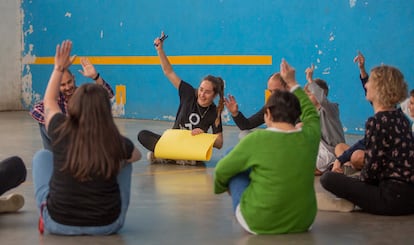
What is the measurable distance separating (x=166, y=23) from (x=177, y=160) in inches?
189

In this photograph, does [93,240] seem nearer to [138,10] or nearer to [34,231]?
→ [34,231]

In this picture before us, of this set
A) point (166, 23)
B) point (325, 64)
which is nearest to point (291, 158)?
point (325, 64)

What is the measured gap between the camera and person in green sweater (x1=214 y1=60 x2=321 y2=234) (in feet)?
12.0

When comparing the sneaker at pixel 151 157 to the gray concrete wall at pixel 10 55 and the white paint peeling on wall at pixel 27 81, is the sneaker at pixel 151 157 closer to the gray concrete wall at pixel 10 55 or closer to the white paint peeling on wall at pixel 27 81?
the white paint peeling on wall at pixel 27 81

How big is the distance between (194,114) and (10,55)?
751 cm

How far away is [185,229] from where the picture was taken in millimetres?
3986

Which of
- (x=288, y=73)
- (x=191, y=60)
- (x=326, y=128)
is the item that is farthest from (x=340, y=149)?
(x=191, y=60)

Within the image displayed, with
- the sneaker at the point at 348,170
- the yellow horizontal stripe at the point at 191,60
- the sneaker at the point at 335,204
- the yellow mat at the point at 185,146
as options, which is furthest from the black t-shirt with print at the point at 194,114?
the yellow horizontal stripe at the point at 191,60

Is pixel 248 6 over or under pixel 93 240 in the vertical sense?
over

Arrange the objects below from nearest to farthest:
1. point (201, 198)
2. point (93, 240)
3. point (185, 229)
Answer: point (93, 240) → point (185, 229) → point (201, 198)

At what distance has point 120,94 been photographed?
38.5 ft

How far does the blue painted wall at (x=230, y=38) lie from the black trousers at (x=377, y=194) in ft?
14.2

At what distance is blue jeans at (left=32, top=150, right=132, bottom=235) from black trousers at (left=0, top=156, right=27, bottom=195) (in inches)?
14.5

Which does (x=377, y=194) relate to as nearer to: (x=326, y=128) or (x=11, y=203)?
(x=326, y=128)
